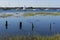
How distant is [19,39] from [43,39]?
305 centimetres

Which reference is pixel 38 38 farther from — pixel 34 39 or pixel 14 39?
pixel 14 39

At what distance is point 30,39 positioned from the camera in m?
23.2

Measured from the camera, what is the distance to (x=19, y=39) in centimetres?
2311

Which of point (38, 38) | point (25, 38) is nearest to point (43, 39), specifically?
point (38, 38)

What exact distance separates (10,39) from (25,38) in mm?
1960

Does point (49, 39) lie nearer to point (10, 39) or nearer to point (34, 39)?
point (34, 39)

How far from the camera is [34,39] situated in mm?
23328

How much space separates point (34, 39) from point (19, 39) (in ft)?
6.31

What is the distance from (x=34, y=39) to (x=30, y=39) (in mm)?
519

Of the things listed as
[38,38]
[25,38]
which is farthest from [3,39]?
[38,38]

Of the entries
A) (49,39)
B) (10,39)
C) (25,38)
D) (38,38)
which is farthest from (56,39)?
(10,39)

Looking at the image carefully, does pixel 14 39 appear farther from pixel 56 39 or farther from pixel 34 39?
pixel 56 39

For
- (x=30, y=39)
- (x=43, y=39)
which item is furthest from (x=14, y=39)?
(x=43, y=39)

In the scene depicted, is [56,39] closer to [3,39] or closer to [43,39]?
[43,39]
